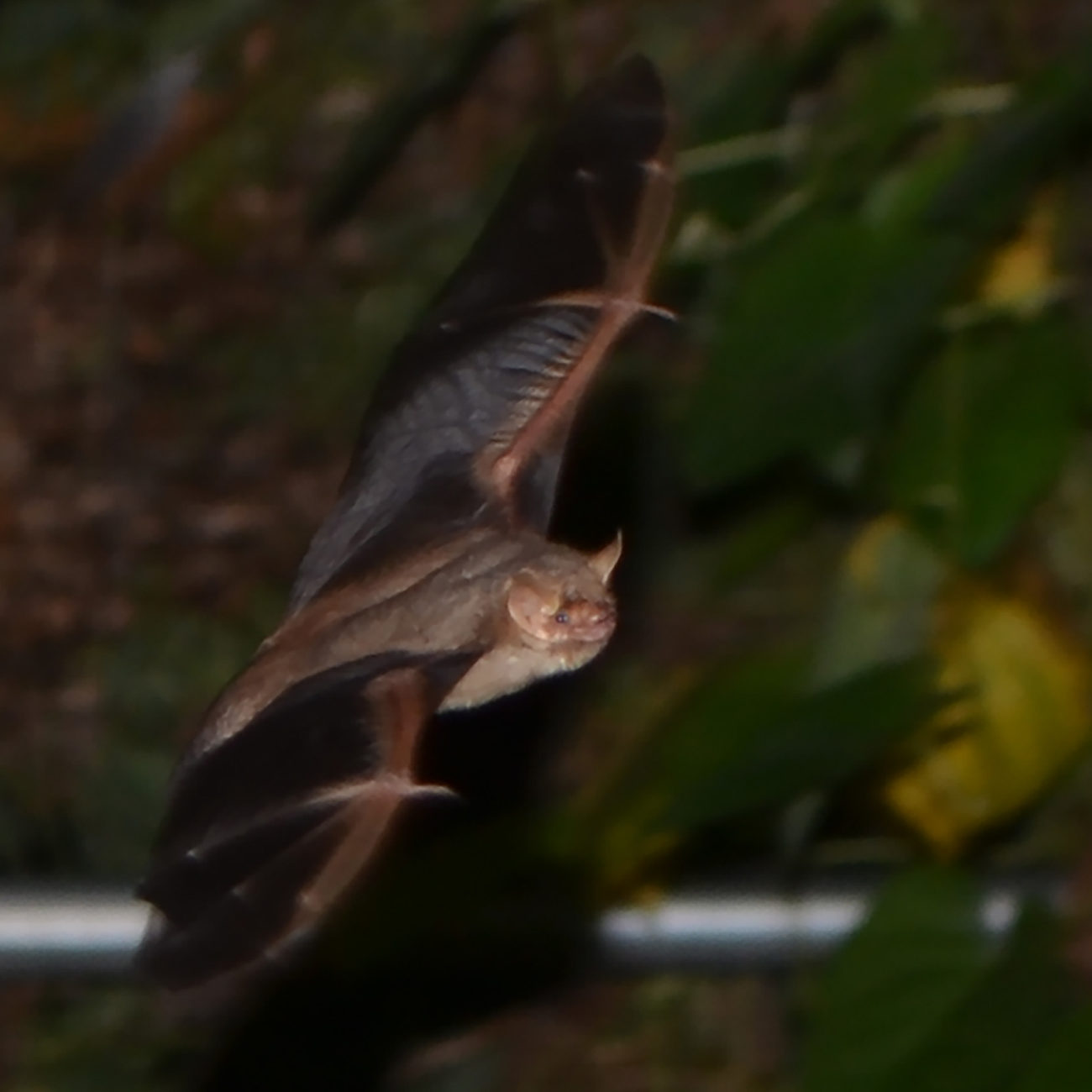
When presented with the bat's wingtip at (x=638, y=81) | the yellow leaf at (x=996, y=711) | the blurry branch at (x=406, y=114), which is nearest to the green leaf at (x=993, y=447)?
the yellow leaf at (x=996, y=711)

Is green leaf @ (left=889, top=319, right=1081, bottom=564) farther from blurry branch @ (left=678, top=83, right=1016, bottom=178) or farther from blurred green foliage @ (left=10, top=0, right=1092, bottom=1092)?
blurry branch @ (left=678, top=83, right=1016, bottom=178)

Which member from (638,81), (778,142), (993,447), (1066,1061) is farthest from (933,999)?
(778,142)

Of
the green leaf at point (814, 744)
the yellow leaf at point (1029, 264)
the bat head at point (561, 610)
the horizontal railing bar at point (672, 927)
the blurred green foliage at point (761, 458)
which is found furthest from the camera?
the yellow leaf at point (1029, 264)

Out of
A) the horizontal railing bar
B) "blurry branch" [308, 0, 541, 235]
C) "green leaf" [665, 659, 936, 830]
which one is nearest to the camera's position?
"green leaf" [665, 659, 936, 830]

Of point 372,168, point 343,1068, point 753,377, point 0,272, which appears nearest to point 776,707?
point 753,377

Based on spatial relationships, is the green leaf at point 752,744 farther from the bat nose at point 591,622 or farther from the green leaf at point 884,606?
the bat nose at point 591,622

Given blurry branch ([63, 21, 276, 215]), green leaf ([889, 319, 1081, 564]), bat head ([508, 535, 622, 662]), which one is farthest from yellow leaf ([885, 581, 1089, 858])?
blurry branch ([63, 21, 276, 215])

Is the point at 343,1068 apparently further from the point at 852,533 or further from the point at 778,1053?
the point at 852,533

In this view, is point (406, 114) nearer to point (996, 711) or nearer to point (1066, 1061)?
point (996, 711)
